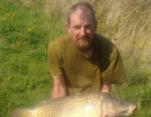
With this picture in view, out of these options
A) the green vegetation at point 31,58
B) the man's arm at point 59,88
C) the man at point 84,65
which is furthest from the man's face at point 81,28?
the green vegetation at point 31,58

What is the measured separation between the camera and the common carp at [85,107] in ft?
13.5

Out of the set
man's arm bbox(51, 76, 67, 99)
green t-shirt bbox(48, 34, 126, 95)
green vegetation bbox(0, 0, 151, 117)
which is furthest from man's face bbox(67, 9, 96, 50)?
green vegetation bbox(0, 0, 151, 117)

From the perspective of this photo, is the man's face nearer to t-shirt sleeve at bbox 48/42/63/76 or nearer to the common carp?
t-shirt sleeve at bbox 48/42/63/76

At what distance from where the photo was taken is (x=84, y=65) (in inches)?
195

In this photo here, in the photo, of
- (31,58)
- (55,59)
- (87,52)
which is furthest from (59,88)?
(31,58)

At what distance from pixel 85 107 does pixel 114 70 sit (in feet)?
3.00

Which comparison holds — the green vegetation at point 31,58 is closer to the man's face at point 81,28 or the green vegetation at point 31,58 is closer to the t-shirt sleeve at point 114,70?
the t-shirt sleeve at point 114,70

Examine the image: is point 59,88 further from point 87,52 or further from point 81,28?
point 81,28


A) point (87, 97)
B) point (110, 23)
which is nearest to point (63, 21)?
point (110, 23)

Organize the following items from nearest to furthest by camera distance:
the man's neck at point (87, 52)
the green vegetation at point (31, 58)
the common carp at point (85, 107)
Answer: the common carp at point (85, 107)
the man's neck at point (87, 52)
the green vegetation at point (31, 58)

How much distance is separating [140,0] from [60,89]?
2.79 meters

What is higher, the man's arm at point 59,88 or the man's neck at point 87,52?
the man's neck at point 87,52

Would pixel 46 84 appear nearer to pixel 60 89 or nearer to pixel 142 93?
pixel 142 93

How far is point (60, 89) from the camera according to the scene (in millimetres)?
4973
